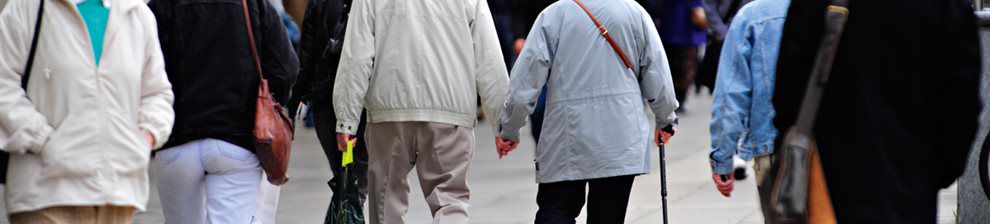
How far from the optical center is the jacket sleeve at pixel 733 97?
21.2ft

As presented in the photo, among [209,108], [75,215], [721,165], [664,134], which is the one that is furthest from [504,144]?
[75,215]

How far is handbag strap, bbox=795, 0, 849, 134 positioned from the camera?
4.71 m

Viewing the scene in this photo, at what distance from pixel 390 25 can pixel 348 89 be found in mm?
314

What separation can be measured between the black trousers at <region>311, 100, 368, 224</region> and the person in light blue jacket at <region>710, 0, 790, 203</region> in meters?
2.21

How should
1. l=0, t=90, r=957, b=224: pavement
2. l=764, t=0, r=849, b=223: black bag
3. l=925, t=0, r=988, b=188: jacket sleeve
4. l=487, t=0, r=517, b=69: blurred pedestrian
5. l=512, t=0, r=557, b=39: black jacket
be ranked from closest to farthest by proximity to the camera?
l=764, t=0, r=849, b=223: black bag
l=925, t=0, r=988, b=188: jacket sleeve
l=0, t=90, r=957, b=224: pavement
l=512, t=0, r=557, b=39: black jacket
l=487, t=0, r=517, b=69: blurred pedestrian

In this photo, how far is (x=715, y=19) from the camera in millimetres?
12172

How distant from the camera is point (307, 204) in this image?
11.8 metres

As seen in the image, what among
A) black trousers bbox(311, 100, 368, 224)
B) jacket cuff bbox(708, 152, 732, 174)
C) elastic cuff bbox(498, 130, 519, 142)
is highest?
jacket cuff bbox(708, 152, 732, 174)

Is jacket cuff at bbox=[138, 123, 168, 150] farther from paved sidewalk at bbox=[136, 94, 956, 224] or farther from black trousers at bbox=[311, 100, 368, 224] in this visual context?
paved sidewalk at bbox=[136, 94, 956, 224]

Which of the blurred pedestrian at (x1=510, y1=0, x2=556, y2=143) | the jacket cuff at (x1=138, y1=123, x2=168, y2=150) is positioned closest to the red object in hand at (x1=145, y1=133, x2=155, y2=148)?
the jacket cuff at (x1=138, y1=123, x2=168, y2=150)

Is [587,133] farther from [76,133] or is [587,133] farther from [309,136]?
[309,136]

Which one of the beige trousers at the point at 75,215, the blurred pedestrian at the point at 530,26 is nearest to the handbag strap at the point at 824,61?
the beige trousers at the point at 75,215

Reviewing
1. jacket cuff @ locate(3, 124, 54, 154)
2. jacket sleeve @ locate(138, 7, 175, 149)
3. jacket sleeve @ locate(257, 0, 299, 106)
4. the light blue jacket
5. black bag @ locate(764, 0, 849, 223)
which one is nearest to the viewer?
black bag @ locate(764, 0, 849, 223)

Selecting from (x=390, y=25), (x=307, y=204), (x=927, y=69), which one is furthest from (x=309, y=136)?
(x=927, y=69)
